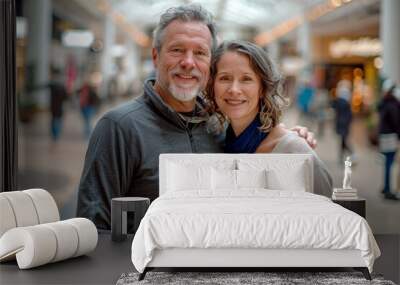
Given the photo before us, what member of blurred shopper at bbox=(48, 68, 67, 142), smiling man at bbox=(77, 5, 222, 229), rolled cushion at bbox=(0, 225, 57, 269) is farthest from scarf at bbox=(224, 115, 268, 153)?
blurred shopper at bbox=(48, 68, 67, 142)

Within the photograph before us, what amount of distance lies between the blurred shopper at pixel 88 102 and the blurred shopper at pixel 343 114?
9.17 ft

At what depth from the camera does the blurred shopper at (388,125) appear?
8.48 metres

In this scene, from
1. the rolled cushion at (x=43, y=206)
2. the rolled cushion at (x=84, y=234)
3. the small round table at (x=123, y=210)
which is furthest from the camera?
the small round table at (x=123, y=210)

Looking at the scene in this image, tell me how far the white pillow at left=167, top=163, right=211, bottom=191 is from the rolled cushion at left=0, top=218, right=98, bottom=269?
3.03 feet

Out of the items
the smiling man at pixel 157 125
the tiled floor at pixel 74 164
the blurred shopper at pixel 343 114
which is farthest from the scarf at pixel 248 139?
the blurred shopper at pixel 343 114

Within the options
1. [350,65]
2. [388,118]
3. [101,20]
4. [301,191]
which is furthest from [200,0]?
[301,191]

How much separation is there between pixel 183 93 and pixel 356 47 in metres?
3.17

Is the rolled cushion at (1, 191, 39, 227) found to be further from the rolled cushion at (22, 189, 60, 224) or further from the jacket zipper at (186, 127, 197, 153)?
the jacket zipper at (186, 127, 197, 153)

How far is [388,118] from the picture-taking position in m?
8.52

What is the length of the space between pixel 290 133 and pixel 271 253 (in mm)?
1732

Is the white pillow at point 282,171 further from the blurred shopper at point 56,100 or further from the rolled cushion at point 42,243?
the blurred shopper at point 56,100

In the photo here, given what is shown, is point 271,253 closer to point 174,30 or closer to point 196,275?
point 196,275

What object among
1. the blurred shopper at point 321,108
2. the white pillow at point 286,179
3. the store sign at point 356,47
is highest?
the store sign at point 356,47

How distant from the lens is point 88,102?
344 inches
